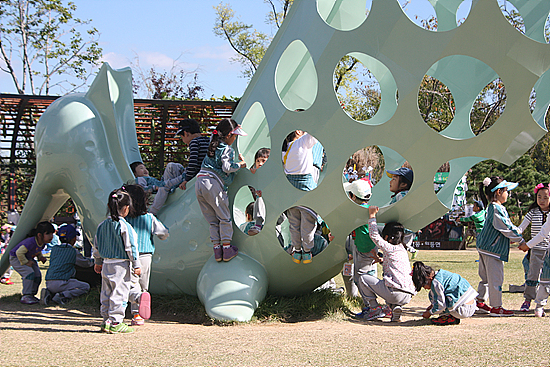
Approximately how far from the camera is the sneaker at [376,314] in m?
5.96

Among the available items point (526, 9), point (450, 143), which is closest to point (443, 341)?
point (450, 143)

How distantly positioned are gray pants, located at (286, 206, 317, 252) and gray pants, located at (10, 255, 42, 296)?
13.1 ft

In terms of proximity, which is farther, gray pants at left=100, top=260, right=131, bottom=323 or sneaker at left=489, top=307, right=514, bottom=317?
sneaker at left=489, top=307, right=514, bottom=317

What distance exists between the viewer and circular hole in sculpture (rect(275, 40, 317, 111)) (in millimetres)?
6355

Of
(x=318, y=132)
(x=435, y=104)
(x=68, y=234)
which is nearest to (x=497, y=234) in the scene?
(x=318, y=132)

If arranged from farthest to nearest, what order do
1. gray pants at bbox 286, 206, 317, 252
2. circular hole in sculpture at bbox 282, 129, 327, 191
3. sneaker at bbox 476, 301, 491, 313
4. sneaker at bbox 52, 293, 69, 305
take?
sneaker at bbox 52, 293, 69, 305 → sneaker at bbox 476, 301, 491, 313 → circular hole in sculpture at bbox 282, 129, 327, 191 → gray pants at bbox 286, 206, 317, 252

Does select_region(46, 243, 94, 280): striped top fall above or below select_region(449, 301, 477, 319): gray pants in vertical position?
above

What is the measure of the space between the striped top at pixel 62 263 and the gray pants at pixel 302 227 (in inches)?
133

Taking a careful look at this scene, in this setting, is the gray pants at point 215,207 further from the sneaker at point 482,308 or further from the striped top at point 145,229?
the sneaker at point 482,308

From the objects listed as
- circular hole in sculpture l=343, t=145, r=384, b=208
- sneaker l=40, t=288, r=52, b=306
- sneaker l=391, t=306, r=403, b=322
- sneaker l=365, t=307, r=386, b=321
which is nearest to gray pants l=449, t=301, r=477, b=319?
sneaker l=391, t=306, r=403, b=322

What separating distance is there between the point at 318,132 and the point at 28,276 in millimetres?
4792

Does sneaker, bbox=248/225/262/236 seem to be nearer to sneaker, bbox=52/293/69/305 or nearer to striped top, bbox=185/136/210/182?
striped top, bbox=185/136/210/182

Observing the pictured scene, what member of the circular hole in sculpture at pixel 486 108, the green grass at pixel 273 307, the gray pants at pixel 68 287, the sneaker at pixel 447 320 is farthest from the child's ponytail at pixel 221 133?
the circular hole in sculpture at pixel 486 108

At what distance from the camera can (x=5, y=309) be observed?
21.6 ft
